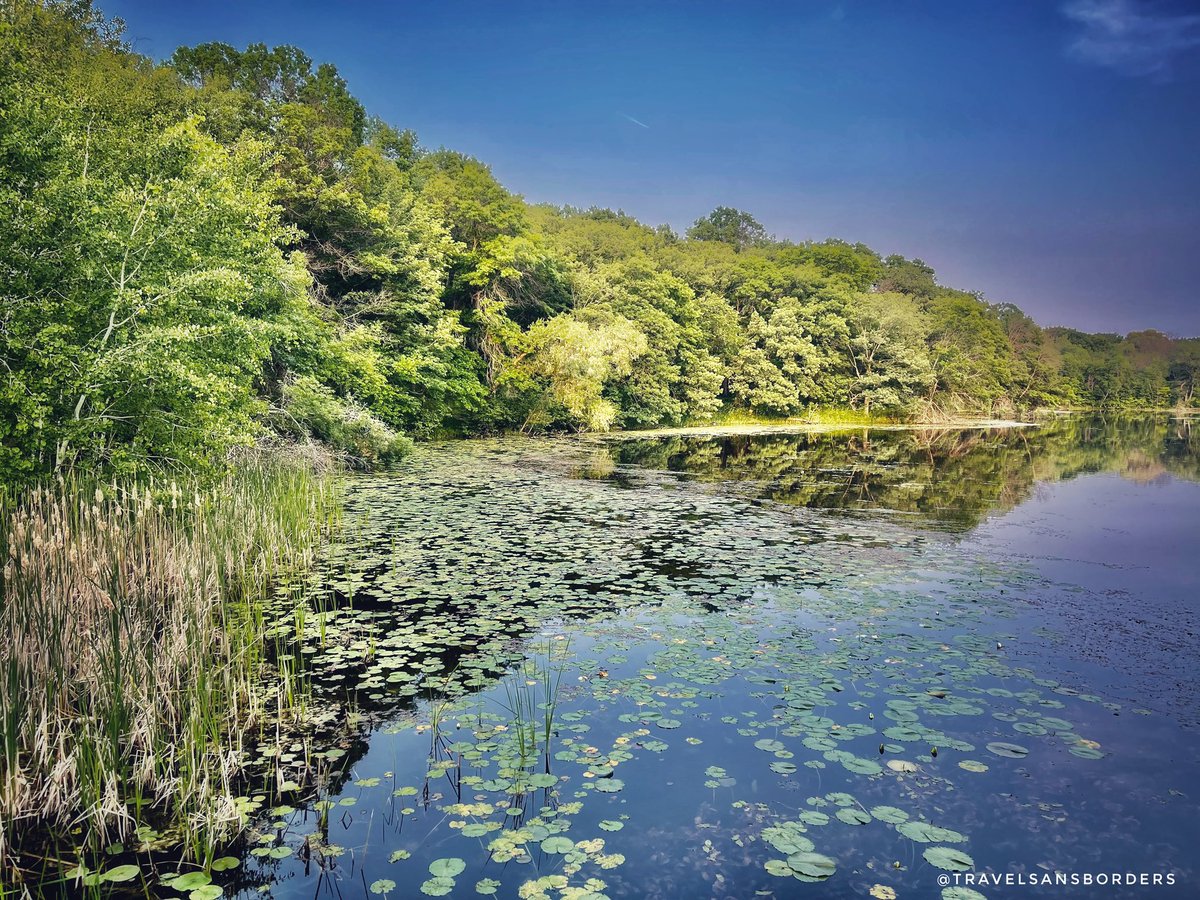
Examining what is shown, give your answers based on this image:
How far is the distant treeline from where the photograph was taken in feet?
26.6

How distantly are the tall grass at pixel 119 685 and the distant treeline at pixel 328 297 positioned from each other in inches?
87.5

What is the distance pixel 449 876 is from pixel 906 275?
66238mm

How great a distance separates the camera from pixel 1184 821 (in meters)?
4.03

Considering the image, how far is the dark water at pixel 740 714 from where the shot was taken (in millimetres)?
3613

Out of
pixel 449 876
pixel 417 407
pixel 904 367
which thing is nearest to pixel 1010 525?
pixel 449 876

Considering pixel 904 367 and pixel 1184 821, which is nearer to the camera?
pixel 1184 821

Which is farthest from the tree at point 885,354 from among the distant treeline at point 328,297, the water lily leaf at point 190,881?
the water lily leaf at point 190,881

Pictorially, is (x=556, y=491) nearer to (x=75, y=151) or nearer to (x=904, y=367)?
(x=75, y=151)

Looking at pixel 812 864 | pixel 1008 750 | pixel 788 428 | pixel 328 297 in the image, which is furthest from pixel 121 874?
pixel 788 428

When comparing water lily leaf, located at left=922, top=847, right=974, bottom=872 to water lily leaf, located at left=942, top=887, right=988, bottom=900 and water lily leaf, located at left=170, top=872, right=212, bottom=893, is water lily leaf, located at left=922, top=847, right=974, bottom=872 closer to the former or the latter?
water lily leaf, located at left=942, top=887, right=988, bottom=900

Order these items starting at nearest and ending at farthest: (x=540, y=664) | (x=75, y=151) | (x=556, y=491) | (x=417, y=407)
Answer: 1. (x=540, y=664)
2. (x=75, y=151)
3. (x=556, y=491)
4. (x=417, y=407)

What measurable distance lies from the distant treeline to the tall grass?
7.29 feet

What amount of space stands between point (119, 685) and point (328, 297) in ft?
68.8

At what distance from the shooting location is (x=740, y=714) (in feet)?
17.1
